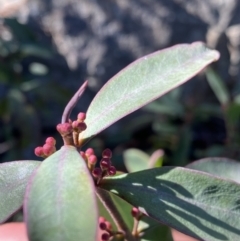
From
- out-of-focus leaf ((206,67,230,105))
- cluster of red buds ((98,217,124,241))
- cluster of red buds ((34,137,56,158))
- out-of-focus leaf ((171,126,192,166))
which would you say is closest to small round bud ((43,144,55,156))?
cluster of red buds ((34,137,56,158))

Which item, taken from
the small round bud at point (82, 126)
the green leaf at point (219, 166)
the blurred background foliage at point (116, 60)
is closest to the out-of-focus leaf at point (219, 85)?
the blurred background foliage at point (116, 60)

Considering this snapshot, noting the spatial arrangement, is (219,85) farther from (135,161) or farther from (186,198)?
(186,198)

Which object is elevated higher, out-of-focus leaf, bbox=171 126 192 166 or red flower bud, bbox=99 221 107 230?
red flower bud, bbox=99 221 107 230

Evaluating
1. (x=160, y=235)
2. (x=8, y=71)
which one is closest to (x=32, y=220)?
(x=160, y=235)

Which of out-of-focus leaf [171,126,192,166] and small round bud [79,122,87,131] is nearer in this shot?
small round bud [79,122,87,131]

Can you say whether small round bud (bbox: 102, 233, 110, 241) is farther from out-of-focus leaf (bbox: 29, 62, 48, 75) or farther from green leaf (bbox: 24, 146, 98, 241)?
out-of-focus leaf (bbox: 29, 62, 48, 75)

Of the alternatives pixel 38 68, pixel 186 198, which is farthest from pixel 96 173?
pixel 38 68
